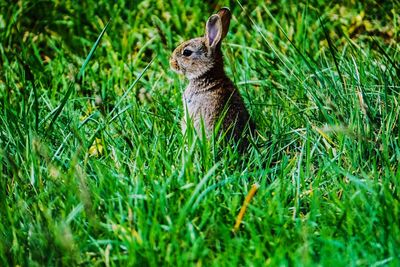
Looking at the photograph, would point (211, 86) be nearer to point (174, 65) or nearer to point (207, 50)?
point (207, 50)

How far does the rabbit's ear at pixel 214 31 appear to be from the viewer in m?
4.15

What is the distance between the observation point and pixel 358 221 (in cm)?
304

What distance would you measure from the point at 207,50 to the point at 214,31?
0.35 feet

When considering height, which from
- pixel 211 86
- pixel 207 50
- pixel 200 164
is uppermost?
pixel 207 50

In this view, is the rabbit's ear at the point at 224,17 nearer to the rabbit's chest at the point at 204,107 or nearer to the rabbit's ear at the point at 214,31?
the rabbit's ear at the point at 214,31

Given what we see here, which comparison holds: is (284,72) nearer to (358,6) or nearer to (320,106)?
(320,106)

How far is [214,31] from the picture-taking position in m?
4.21

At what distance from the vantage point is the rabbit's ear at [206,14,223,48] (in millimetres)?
4148

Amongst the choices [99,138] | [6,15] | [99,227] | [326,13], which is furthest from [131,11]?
[99,227]

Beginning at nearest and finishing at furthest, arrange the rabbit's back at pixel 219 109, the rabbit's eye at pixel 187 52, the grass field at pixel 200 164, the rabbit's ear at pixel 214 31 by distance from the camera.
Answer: the grass field at pixel 200 164 → the rabbit's back at pixel 219 109 → the rabbit's ear at pixel 214 31 → the rabbit's eye at pixel 187 52

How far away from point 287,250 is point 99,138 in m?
1.55

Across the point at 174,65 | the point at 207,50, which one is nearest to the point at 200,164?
the point at 207,50

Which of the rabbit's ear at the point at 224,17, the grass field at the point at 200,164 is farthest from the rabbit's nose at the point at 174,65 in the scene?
the rabbit's ear at the point at 224,17

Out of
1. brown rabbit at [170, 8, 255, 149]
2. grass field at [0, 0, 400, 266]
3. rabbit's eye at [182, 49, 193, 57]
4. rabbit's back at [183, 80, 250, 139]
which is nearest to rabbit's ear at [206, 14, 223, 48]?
brown rabbit at [170, 8, 255, 149]
